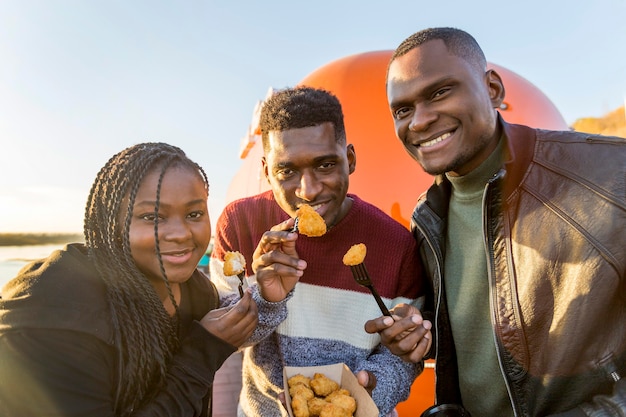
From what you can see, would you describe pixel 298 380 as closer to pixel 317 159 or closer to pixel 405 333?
pixel 405 333

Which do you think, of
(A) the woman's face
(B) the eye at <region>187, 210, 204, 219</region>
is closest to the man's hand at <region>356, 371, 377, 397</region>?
(A) the woman's face

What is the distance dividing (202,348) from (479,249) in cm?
140

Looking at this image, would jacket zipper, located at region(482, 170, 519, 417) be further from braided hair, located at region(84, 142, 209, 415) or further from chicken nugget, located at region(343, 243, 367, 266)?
braided hair, located at region(84, 142, 209, 415)

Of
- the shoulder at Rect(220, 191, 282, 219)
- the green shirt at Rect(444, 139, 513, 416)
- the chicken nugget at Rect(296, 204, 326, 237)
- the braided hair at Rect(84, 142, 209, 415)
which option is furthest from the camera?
the shoulder at Rect(220, 191, 282, 219)

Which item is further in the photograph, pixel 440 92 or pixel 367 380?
pixel 440 92

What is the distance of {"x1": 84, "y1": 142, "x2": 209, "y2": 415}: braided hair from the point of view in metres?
1.60

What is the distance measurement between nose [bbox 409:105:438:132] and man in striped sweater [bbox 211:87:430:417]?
42 centimetres

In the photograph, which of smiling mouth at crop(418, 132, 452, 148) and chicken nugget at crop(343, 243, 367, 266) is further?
smiling mouth at crop(418, 132, 452, 148)

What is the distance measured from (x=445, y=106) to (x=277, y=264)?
1084 mm

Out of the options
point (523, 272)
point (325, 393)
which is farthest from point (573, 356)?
point (325, 393)

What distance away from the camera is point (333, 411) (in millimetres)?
1904

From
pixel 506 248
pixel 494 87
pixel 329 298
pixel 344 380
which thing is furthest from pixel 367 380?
pixel 494 87

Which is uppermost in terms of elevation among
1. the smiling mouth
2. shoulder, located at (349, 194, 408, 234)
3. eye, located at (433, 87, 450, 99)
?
eye, located at (433, 87, 450, 99)

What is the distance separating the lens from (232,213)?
264 cm
